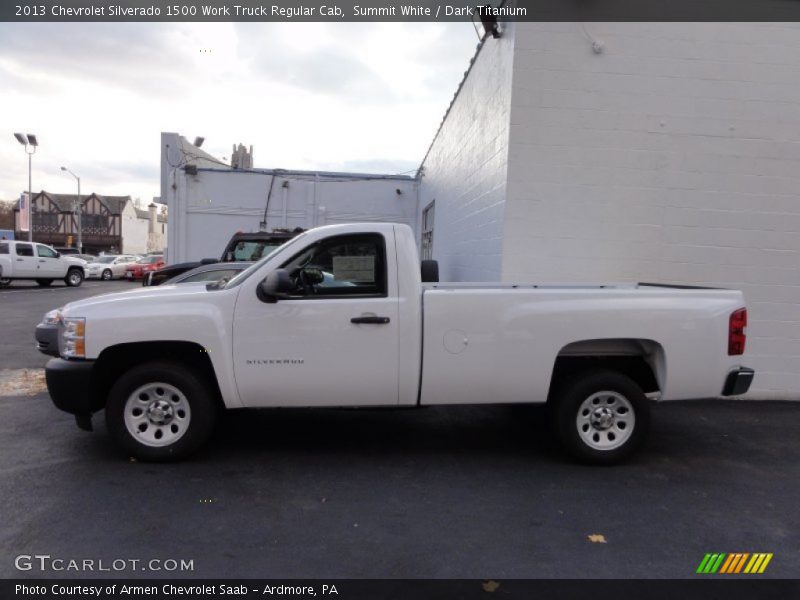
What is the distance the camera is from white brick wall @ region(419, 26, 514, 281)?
7441 mm

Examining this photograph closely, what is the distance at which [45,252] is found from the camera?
24.5 meters

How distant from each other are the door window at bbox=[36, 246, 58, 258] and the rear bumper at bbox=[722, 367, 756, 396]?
1024 inches

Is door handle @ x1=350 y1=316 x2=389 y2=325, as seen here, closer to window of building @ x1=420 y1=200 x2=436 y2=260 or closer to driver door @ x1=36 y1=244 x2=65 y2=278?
window of building @ x1=420 y1=200 x2=436 y2=260

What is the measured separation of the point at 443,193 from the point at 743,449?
8.40m

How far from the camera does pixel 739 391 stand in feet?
16.1

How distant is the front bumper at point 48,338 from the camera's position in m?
5.94

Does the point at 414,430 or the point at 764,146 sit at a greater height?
the point at 764,146

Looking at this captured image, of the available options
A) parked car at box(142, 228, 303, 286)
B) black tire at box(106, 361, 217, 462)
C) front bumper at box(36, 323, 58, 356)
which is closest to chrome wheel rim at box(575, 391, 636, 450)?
black tire at box(106, 361, 217, 462)

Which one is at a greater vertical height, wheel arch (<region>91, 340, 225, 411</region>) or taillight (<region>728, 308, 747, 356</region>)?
taillight (<region>728, 308, 747, 356</region>)

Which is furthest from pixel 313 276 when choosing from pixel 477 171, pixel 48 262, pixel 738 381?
pixel 48 262
